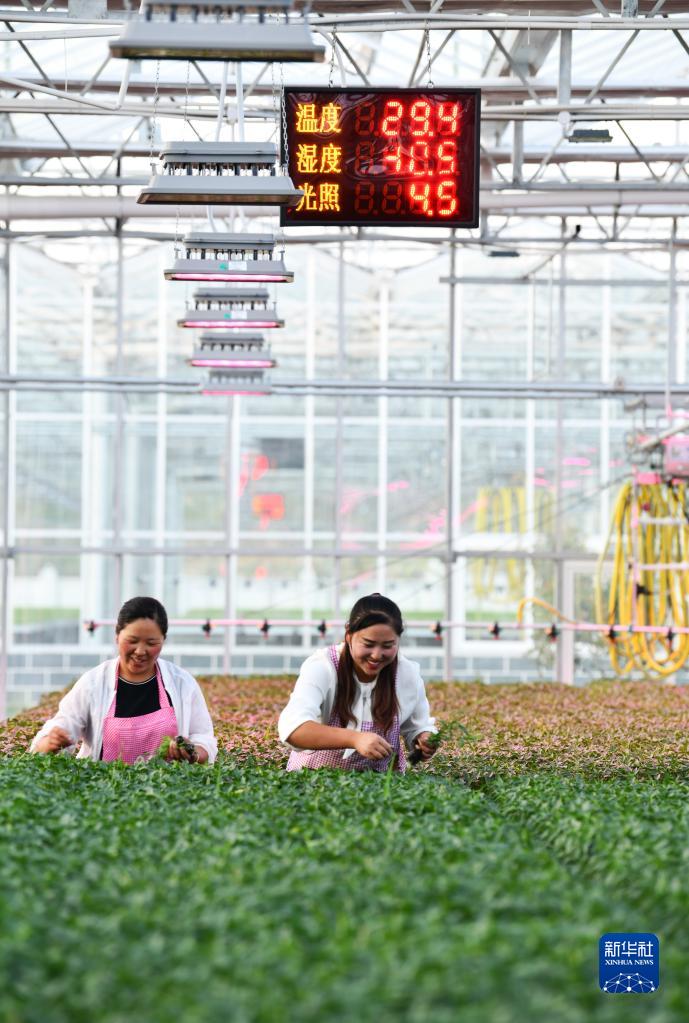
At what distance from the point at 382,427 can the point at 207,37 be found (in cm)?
1277

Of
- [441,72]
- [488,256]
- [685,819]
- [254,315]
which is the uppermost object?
[441,72]

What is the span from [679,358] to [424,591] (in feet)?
14.3

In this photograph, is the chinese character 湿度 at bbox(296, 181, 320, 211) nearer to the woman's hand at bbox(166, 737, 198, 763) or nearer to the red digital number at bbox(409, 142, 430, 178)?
the red digital number at bbox(409, 142, 430, 178)

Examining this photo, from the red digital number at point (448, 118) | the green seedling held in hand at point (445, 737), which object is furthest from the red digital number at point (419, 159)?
the green seedling held in hand at point (445, 737)

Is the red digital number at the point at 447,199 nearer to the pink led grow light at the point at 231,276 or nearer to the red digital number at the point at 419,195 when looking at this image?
the red digital number at the point at 419,195

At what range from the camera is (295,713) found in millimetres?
5219

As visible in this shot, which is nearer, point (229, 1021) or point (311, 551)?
point (229, 1021)

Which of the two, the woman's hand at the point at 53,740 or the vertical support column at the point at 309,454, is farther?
the vertical support column at the point at 309,454

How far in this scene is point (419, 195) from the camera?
22.9 feet

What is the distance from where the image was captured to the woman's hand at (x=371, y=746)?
16.4ft

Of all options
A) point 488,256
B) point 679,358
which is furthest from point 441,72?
point 679,358

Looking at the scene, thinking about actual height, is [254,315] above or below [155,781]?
above

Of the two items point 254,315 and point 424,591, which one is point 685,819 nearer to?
point 254,315

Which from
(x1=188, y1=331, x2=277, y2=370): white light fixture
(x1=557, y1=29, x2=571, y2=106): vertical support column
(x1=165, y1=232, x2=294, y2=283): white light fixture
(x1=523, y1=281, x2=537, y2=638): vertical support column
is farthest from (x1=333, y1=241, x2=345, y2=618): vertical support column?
(x1=165, y1=232, x2=294, y2=283): white light fixture
